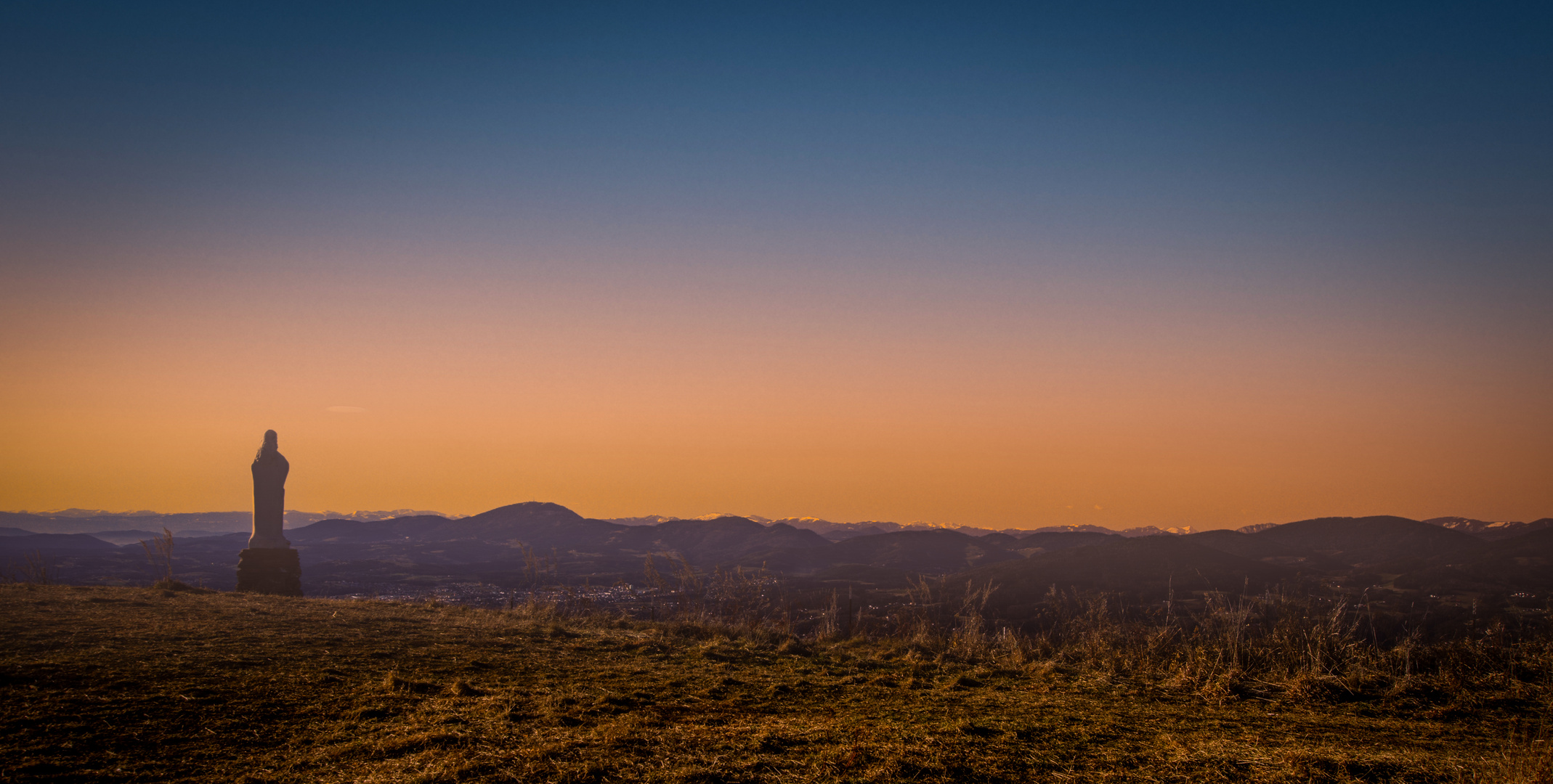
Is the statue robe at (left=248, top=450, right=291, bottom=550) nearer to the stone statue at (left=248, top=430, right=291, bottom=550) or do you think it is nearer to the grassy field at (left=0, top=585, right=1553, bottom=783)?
the stone statue at (left=248, top=430, right=291, bottom=550)

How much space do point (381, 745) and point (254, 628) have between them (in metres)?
8.54

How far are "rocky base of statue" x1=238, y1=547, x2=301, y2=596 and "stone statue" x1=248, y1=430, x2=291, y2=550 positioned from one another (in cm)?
33

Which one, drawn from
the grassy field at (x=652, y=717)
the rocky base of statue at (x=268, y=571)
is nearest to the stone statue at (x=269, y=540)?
the rocky base of statue at (x=268, y=571)

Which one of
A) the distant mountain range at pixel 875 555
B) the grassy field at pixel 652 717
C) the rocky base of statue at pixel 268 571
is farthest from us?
the distant mountain range at pixel 875 555

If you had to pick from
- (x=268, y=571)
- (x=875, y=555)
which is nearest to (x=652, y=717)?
(x=268, y=571)

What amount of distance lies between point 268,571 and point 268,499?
2.54 m

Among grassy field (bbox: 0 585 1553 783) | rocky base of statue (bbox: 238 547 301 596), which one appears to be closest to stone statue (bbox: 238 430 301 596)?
rocky base of statue (bbox: 238 547 301 596)

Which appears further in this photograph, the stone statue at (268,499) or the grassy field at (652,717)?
the stone statue at (268,499)

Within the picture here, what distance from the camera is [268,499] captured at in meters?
26.2

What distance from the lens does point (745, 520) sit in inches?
4892

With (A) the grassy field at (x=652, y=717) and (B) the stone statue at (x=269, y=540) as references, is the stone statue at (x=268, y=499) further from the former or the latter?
(A) the grassy field at (x=652, y=717)

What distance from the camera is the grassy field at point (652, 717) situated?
5754mm

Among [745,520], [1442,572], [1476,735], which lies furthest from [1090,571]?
[745,520]

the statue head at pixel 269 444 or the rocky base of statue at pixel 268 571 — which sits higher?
the statue head at pixel 269 444
